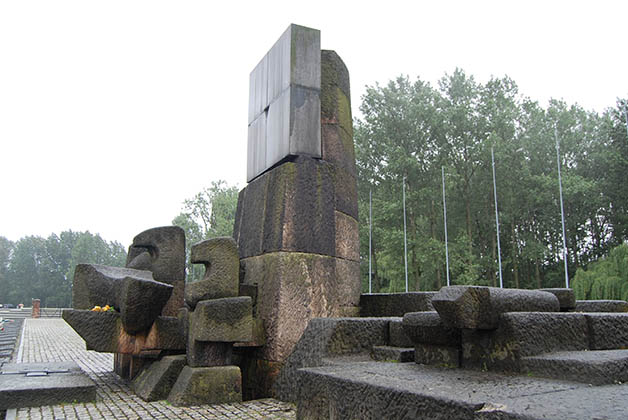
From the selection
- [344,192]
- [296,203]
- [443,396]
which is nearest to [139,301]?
[296,203]

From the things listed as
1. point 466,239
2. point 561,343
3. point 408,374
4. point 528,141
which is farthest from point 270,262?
point 528,141

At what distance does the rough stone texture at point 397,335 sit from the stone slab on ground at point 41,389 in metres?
3.25

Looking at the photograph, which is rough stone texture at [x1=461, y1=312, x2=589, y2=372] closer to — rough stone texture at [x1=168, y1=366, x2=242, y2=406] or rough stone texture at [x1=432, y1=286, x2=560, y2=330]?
rough stone texture at [x1=432, y1=286, x2=560, y2=330]

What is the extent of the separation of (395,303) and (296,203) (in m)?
1.72

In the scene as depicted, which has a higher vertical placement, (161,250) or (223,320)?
(161,250)

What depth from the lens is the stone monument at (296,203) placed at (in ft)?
18.9

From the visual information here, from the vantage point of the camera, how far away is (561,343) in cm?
338

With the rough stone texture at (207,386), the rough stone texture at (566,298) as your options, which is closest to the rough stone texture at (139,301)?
the rough stone texture at (207,386)

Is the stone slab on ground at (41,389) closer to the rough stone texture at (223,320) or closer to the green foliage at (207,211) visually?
the rough stone texture at (223,320)

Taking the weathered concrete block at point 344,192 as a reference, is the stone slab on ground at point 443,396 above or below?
below

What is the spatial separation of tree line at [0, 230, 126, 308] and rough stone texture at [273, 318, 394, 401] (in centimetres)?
7315

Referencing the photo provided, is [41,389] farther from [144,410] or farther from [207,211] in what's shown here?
[207,211]

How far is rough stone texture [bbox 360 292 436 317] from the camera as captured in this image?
5848 millimetres

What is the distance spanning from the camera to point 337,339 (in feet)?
15.4
